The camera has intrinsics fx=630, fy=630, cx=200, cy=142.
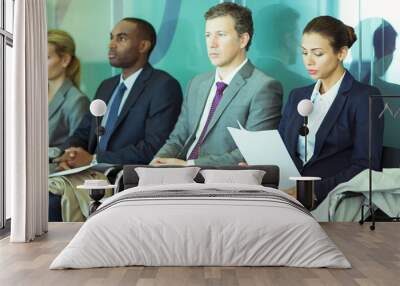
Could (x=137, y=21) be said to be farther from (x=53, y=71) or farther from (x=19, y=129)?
(x=19, y=129)

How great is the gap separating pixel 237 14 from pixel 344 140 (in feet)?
7.38

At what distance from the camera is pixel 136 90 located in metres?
8.73

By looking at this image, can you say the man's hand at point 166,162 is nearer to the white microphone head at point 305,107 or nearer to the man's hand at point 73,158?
the man's hand at point 73,158

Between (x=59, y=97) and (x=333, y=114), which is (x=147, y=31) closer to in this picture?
(x=59, y=97)

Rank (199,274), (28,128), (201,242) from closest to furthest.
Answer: (199,274), (201,242), (28,128)

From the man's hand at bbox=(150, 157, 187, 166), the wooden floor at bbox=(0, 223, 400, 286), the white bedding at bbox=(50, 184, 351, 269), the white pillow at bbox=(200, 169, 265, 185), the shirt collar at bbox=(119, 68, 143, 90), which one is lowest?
the wooden floor at bbox=(0, 223, 400, 286)

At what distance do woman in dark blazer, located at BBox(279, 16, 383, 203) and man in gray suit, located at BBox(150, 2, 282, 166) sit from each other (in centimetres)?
39

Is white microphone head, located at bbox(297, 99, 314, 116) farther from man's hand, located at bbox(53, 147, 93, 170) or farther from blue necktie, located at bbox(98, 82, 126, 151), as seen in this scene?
man's hand, located at bbox(53, 147, 93, 170)

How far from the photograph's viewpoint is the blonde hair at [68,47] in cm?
873

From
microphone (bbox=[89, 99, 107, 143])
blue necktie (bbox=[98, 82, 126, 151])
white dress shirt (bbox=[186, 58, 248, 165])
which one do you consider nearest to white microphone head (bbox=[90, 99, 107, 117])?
microphone (bbox=[89, 99, 107, 143])

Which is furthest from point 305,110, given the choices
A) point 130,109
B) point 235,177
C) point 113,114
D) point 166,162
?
point 113,114

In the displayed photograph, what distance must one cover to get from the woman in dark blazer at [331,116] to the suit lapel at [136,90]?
197 centimetres

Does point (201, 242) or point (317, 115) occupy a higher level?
point (317, 115)

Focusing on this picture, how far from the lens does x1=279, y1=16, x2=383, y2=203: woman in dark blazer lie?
27.6 ft
